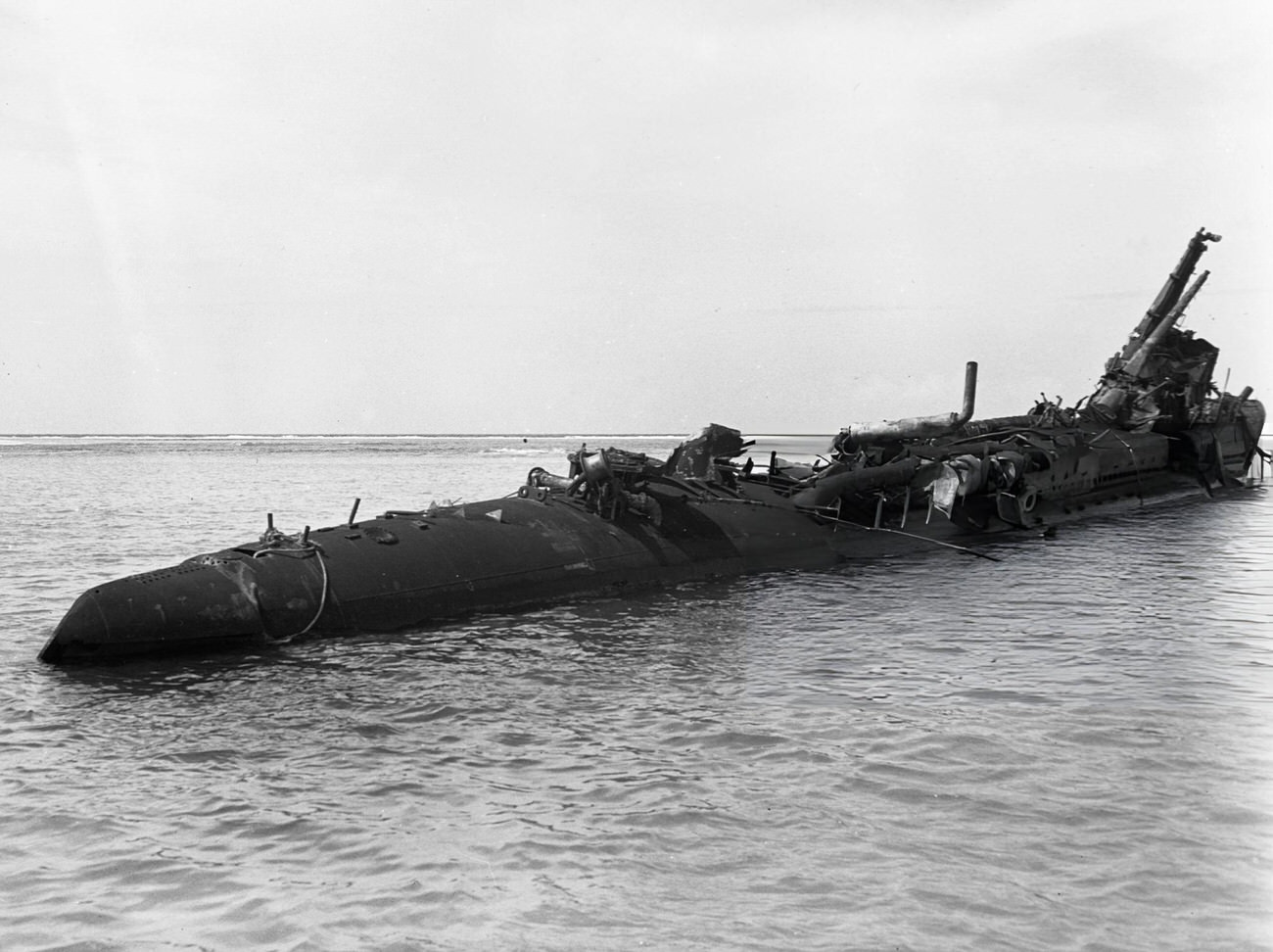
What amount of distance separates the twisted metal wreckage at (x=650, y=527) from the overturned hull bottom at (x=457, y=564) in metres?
0.03

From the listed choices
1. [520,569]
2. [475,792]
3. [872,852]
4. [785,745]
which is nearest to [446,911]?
[475,792]

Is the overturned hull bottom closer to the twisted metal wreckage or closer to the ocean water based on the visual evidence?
the twisted metal wreckage

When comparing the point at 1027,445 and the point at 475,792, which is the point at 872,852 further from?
the point at 1027,445

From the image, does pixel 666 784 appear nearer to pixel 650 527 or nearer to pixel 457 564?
pixel 457 564

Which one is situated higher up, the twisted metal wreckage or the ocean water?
the twisted metal wreckage

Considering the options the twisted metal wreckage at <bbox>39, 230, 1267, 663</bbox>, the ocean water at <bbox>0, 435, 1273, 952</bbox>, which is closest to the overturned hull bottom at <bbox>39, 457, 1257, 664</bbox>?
the twisted metal wreckage at <bbox>39, 230, 1267, 663</bbox>

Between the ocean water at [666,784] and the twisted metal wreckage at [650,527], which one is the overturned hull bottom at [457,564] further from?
the ocean water at [666,784]

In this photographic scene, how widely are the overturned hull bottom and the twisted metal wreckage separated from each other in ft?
0.09

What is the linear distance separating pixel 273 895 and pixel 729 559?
14.0m

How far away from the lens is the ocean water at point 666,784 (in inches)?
259

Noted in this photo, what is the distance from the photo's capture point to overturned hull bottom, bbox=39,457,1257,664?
13.9 meters

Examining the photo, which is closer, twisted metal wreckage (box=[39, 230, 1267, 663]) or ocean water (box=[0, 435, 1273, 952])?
ocean water (box=[0, 435, 1273, 952])

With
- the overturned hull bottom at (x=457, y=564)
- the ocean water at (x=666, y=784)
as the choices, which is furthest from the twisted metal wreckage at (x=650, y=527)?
the ocean water at (x=666, y=784)

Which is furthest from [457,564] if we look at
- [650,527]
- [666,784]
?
[666,784]
